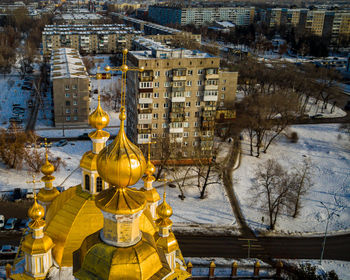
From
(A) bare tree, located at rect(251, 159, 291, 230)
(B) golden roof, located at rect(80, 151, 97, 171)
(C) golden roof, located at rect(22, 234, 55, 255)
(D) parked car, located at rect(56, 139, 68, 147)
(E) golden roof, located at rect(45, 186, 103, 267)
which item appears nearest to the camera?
(C) golden roof, located at rect(22, 234, 55, 255)

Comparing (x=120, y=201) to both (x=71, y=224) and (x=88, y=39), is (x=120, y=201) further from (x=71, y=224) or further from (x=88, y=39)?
(x=88, y=39)

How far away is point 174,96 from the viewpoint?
37.4 metres

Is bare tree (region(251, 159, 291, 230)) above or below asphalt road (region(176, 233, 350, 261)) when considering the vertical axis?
above

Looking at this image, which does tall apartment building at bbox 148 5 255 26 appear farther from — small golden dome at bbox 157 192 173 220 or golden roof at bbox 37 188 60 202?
small golden dome at bbox 157 192 173 220

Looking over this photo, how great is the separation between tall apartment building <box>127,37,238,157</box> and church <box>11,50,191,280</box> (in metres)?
18.8

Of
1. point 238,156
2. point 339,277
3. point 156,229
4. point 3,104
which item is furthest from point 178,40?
point 156,229

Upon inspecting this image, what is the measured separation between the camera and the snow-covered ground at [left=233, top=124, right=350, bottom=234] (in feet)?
98.6

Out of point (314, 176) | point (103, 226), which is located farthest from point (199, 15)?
point (103, 226)

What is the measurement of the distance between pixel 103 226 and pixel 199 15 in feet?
505

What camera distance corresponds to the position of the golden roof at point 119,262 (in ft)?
26.1

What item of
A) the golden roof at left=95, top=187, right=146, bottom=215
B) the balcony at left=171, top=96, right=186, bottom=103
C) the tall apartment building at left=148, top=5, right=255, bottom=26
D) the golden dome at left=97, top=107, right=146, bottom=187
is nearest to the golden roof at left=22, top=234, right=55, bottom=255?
the golden roof at left=95, top=187, right=146, bottom=215

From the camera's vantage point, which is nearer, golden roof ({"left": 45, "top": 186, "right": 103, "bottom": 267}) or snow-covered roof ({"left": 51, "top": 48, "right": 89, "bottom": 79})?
golden roof ({"left": 45, "top": 186, "right": 103, "bottom": 267})

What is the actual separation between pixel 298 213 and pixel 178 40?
105 feet

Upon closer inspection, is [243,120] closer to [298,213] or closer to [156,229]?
[298,213]
